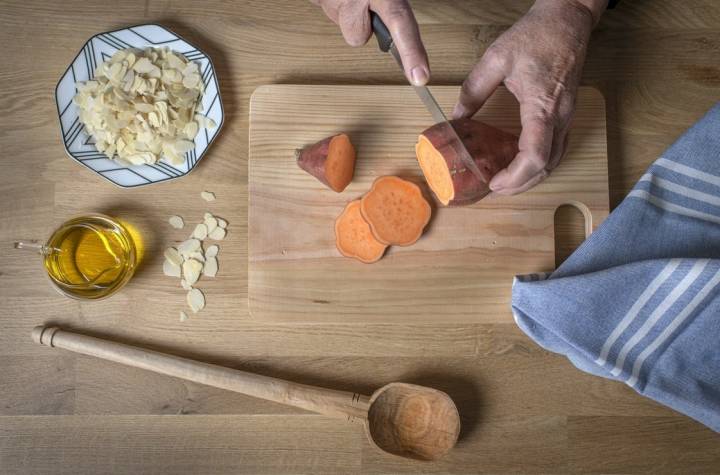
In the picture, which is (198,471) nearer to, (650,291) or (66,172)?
(66,172)

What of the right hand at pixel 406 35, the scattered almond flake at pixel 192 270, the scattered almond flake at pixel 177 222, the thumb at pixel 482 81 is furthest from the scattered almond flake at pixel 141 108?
the thumb at pixel 482 81

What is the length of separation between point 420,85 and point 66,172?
856mm

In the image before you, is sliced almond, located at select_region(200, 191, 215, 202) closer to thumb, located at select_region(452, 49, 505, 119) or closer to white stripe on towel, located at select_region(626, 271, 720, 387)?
thumb, located at select_region(452, 49, 505, 119)

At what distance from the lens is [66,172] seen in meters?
1.34

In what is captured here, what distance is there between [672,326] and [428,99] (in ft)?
2.28

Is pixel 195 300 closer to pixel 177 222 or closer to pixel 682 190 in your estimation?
pixel 177 222

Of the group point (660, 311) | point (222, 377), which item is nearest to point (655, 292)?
point (660, 311)

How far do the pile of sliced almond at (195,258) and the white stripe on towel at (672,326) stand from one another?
94 centimetres

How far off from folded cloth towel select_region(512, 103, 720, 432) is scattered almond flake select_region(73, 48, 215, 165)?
0.82m

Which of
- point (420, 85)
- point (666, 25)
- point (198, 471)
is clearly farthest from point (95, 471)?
point (666, 25)

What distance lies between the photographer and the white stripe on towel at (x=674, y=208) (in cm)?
123

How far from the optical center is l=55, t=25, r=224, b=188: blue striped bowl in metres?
1.28

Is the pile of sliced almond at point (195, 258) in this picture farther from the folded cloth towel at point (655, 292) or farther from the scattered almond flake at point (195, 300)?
the folded cloth towel at point (655, 292)

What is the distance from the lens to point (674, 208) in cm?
124
